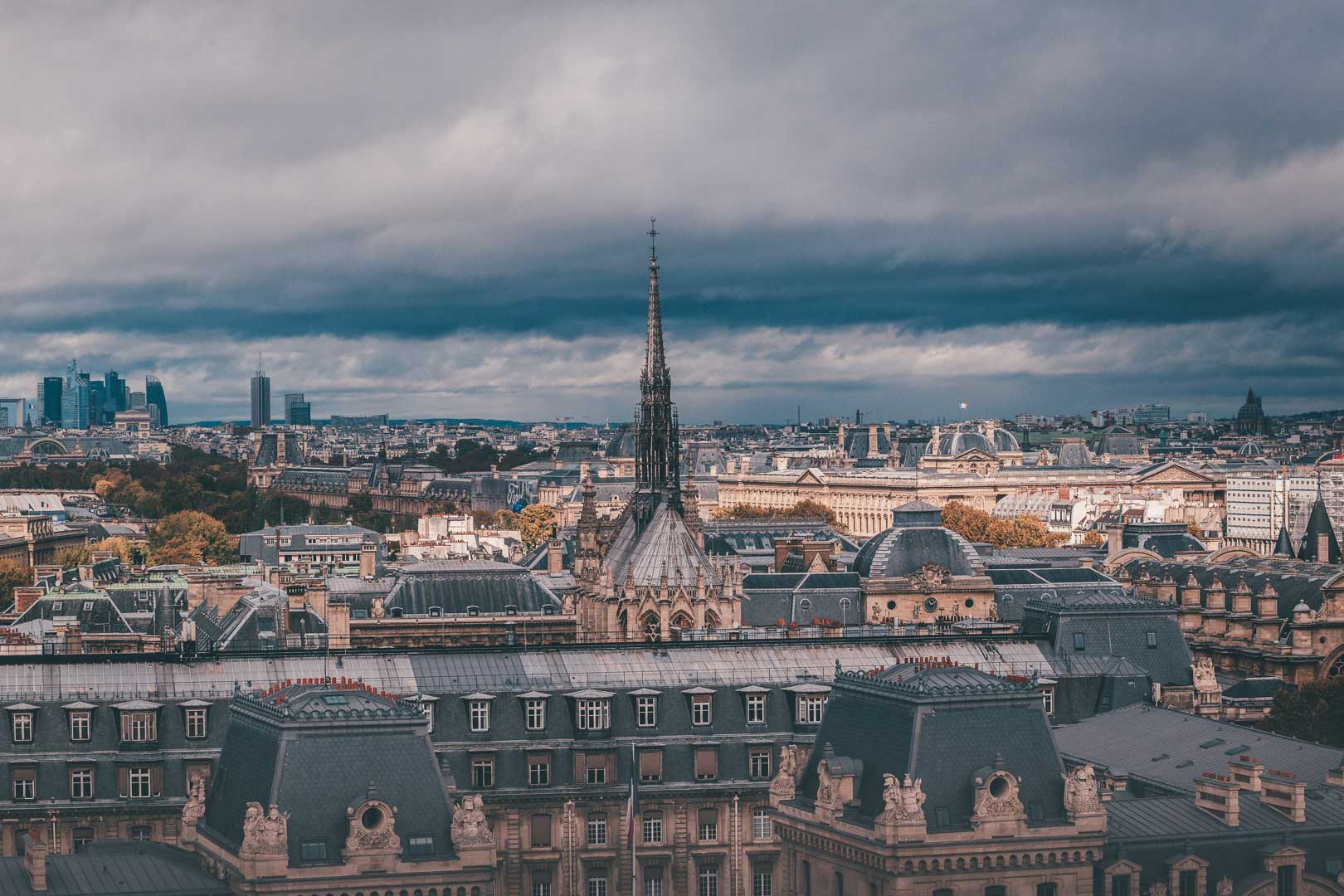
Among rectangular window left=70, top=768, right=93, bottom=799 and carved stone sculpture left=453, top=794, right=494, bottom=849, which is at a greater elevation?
carved stone sculpture left=453, top=794, right=494, bottom=849

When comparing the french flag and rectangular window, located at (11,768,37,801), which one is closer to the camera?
the french flag

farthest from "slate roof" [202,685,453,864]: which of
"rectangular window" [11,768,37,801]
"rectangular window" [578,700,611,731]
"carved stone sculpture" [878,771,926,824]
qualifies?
"rectangular window" [578,700,611,731]

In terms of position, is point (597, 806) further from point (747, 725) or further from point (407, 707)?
point (407, 707)

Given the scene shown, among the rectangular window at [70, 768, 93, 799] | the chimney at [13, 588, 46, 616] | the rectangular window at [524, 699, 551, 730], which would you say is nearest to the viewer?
the rectangular window at [70, 768, 93, 799]

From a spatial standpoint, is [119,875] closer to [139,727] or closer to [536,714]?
[139,727]

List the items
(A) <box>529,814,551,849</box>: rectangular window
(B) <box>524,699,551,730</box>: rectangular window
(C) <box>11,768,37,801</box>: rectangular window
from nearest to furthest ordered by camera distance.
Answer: (C) <box>11,768,37,801</box>: rectangular window < (A) <box>529,814,551,849</box>: rectangular window < (B) <box>524,699,551,730</box>: rectangular window

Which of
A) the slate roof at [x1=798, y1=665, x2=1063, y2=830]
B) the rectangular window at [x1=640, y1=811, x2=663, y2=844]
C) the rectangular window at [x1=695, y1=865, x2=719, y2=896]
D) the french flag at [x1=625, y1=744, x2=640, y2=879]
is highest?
the slate roof at [x1=798, y1=665, x2=1063, y2=830]

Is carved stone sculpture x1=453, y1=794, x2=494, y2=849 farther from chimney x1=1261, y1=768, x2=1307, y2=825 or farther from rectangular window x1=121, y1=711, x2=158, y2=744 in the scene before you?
chimney x1=1261, y1=768, x2=1307, y2=825

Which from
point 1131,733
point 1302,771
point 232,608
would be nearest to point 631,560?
point 232,608
